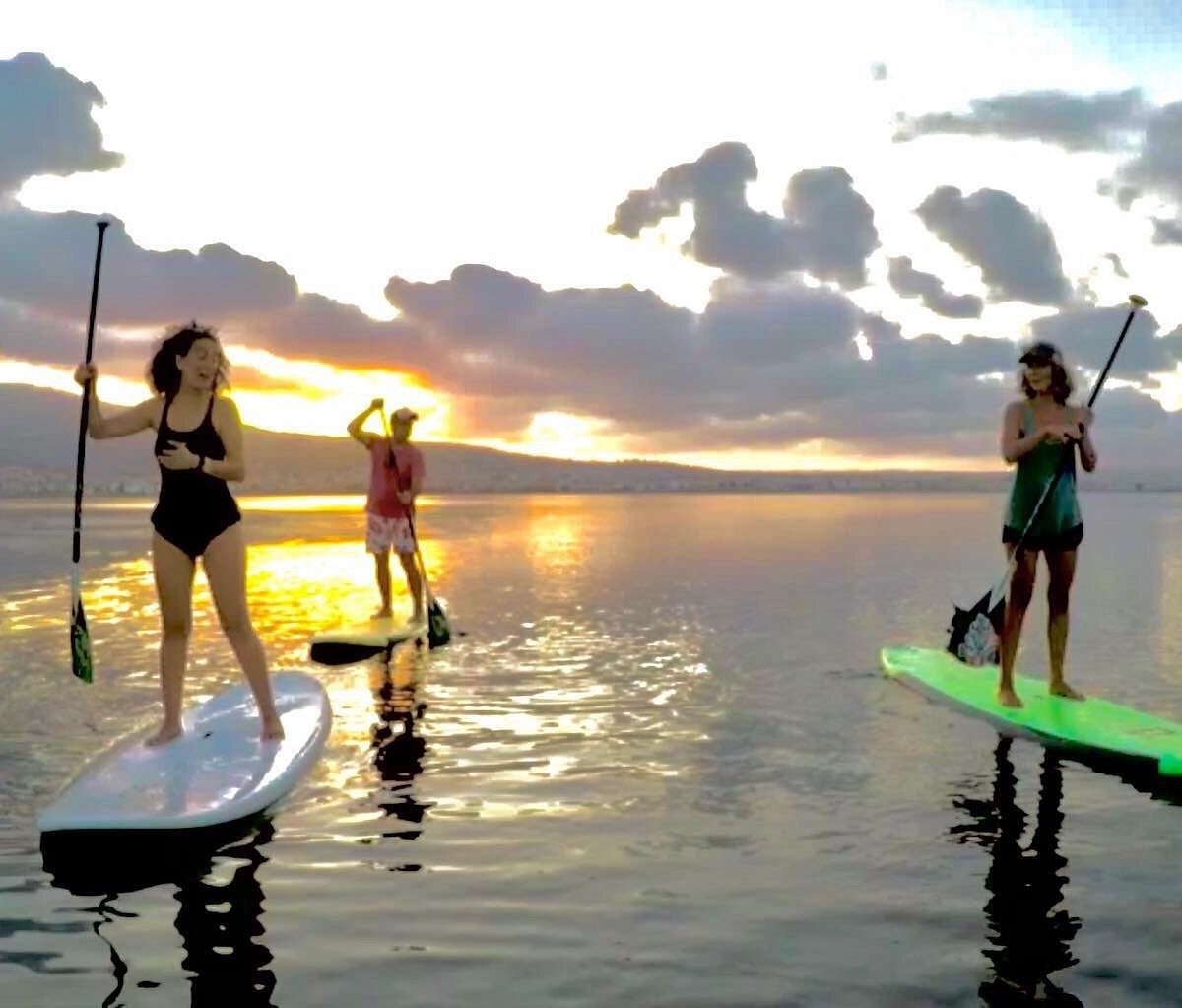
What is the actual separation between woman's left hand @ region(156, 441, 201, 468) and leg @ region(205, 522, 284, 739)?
446mm

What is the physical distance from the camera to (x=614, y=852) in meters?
6.00

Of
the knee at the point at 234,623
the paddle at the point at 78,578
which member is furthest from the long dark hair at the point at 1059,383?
the paddle at the point at 78,578

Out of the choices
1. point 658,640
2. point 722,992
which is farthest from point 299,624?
point 722,992

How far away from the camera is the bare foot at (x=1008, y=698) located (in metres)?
9.12

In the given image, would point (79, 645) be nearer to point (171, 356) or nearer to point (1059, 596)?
point (171, 356)

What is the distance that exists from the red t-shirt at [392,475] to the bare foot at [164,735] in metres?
6.31

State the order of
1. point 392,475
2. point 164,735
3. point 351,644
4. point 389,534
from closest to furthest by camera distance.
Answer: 1. point 164,735
2. point 351,644
3. point 389,534
4. point 392,475

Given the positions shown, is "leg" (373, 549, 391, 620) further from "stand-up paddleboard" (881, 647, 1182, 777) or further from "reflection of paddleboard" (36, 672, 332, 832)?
"stand-up paddleboard" (881, 647, 1182, 777)

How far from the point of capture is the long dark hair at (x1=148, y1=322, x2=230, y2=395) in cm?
702

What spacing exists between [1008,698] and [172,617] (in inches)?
235

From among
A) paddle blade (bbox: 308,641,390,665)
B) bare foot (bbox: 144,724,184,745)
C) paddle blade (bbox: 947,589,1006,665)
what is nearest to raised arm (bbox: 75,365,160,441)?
bare foot (bbox: 144,724,184,745)

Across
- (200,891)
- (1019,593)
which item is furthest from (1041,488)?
(200,891)

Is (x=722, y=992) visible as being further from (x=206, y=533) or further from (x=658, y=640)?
(x=658, y=640)

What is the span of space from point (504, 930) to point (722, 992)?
1.01 m
